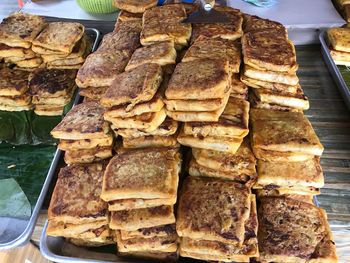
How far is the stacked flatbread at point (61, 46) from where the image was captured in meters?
3.04

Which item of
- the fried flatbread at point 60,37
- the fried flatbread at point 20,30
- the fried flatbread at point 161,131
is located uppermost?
the fried flatbread at point 20,30

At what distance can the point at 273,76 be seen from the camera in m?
2.34

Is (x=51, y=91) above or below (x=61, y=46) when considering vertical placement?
below

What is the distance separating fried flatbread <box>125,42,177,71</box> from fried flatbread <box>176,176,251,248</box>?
80 centimetres

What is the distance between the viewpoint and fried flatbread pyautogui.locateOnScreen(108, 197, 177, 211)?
189cm

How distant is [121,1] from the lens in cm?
320

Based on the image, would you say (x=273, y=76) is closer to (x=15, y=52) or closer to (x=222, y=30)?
(x=222, y=30)

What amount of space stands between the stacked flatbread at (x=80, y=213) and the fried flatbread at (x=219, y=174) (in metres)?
0.55

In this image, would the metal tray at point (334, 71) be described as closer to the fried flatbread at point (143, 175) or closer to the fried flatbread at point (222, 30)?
the fried flatbread at point (222, 30)

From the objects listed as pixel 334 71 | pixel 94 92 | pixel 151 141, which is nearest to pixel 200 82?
pixel 151 141

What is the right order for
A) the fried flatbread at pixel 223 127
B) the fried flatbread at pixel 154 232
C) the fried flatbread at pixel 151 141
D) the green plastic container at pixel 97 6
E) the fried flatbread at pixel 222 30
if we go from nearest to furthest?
the fried flatbread at pixel 154 232
the fried flatbread at pixel 223 127
the fried flatbread at pixel 151 141
the fried flatbread at pixel 222 30
the green plastic container at pixel 97 6

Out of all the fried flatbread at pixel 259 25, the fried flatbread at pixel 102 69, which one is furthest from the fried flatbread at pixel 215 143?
the fried flatbread at pixel 259 25

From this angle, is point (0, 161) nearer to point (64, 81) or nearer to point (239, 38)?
point (64, 81)

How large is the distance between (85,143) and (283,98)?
4.27ft
